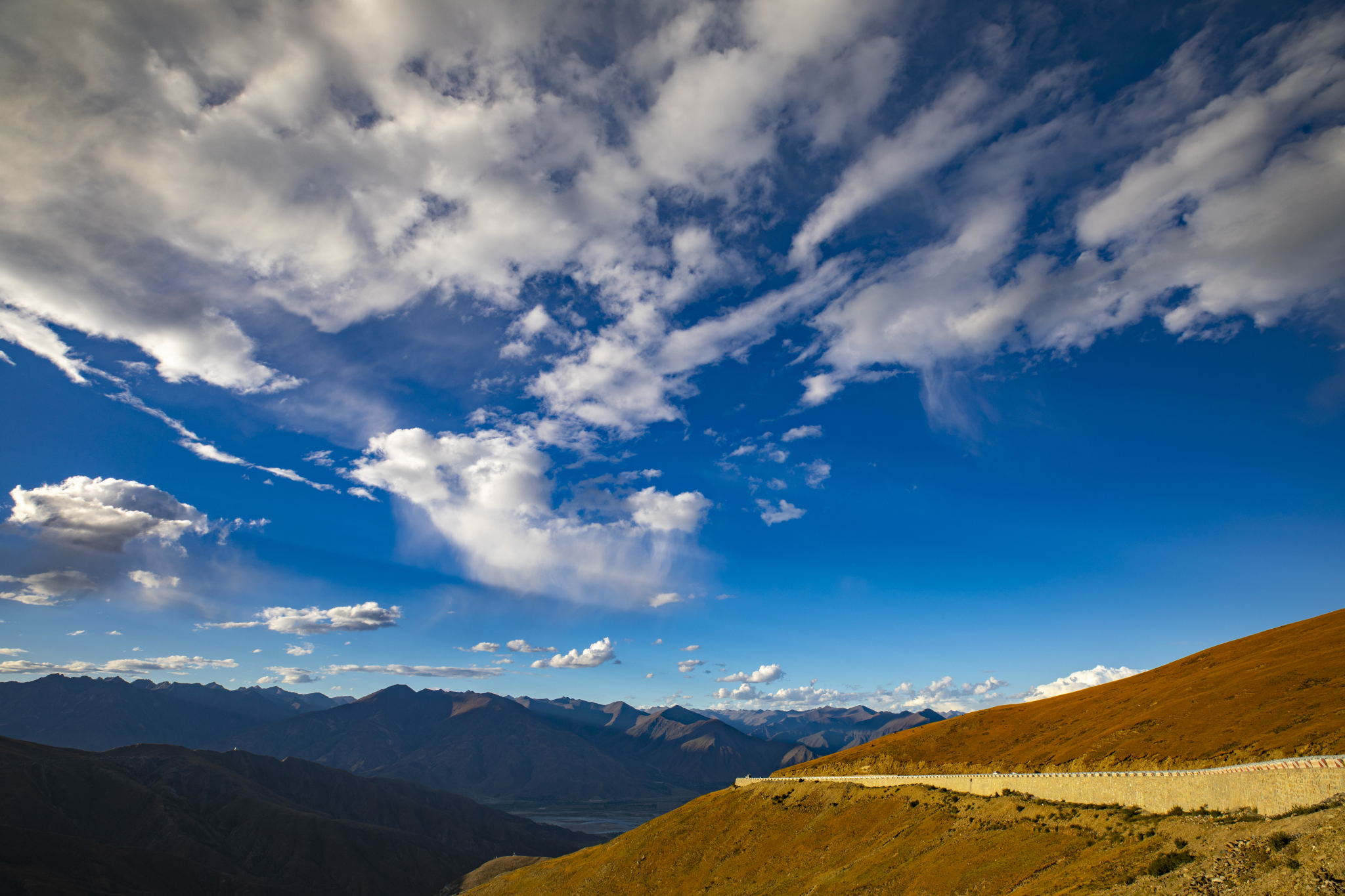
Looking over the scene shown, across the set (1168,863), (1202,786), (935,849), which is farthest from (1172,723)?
(1168,863)

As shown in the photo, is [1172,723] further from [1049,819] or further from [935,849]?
[935,849]

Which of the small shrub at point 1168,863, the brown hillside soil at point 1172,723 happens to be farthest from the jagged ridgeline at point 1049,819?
the brown hillside soil at point 1172,723

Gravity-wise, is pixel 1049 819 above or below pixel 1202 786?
below

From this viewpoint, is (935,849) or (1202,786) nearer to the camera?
(1202,786)

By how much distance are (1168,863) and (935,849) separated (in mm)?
21509

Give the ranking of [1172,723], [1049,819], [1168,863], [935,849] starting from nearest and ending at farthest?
1. [1168,863]
2. [1049,819]
3. [935,849]
4. [1172,723]

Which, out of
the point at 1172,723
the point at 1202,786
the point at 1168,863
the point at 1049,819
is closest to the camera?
the point at 1168,863

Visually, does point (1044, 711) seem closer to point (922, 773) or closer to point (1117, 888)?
point (922, 773)

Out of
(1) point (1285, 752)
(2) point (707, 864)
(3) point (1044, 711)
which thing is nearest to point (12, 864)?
(2) point (707, 864)

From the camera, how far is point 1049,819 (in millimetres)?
43156

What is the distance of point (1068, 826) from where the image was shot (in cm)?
4050

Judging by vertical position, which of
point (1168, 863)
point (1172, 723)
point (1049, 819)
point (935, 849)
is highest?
point (1172, 723)

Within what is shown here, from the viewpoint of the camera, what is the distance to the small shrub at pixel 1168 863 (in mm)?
27656

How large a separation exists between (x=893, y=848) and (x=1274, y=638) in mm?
59932
